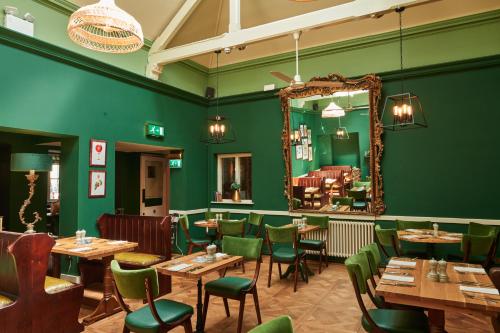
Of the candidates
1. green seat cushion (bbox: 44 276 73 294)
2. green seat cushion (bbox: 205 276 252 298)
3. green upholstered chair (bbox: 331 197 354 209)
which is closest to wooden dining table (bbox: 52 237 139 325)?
green seat cushion (bbox: 44 276 73 294)

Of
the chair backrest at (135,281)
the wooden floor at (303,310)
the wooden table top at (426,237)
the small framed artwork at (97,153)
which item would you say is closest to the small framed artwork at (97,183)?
the small framed artwork at (97,153)

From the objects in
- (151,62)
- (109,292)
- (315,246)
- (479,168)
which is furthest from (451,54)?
(109,292)

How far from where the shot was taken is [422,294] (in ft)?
7.96

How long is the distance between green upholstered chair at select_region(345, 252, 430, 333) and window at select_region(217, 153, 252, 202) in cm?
505

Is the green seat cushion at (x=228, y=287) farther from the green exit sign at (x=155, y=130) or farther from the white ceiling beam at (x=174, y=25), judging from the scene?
the white ceiling beam at (x=174, y=25)

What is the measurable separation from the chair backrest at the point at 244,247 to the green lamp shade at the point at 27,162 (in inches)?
106

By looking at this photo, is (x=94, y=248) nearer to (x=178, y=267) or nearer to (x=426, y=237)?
(x=178, y=267)

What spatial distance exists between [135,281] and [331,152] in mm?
5032

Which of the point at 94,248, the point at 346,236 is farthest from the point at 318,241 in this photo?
the point at 94,248

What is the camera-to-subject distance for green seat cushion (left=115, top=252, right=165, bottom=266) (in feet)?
16.1

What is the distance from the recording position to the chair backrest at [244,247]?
12.8 feet

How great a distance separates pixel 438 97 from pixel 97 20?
18.0 ft

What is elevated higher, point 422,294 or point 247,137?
point 247,137

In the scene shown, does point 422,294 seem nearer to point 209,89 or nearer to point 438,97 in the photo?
point 438,97
